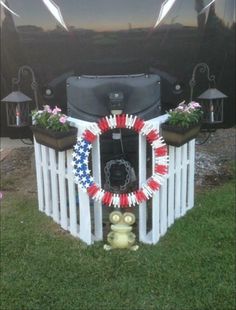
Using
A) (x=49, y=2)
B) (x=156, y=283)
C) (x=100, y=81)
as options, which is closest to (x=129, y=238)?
(x=156, y=283)

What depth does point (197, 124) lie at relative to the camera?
3.45 meters

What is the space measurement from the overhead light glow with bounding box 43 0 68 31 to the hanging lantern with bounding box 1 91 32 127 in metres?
0.62

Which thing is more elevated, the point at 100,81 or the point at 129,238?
the point at 100,81

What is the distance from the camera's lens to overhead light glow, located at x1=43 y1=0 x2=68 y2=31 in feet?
10.5

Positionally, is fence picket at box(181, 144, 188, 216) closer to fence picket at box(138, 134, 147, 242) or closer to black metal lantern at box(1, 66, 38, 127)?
fence picket at box(138, 134, 147, 242)

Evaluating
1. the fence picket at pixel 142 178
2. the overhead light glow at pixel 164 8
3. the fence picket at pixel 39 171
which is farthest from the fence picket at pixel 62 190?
the overhead light glow at pixel 164 8

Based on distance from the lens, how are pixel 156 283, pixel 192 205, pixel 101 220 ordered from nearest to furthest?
1. pixel 156 283
2. pixel 101 220
3. pixel 192 205

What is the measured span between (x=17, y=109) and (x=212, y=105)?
1.47m

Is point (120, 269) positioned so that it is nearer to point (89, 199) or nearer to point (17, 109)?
point (89, 199)

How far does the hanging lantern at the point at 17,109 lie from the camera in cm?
347

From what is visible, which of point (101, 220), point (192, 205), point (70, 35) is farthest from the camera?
point (192, 205)

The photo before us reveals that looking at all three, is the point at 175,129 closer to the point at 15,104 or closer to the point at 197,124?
the point at 197,124

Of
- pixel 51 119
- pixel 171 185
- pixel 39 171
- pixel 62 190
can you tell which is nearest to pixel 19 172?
pixel 39 171

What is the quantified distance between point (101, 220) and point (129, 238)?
260 mm
